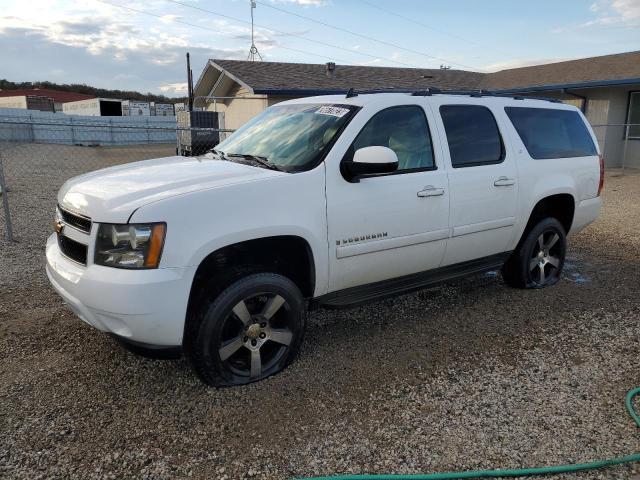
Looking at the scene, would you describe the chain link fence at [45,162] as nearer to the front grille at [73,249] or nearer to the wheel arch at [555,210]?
the front grille at [73,249]

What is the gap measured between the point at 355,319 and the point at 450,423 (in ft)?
5.43

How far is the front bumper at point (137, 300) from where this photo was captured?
282 cm

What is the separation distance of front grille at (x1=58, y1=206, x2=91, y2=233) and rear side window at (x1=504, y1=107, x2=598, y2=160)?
3.75m

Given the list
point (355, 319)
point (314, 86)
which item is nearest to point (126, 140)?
point (314, 86)

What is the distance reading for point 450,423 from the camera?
3027mm

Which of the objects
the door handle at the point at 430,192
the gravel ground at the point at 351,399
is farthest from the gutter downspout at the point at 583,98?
the door handle at the point at 430,192

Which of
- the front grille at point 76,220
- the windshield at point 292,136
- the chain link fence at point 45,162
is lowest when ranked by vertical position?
the chain link fence at point 45,162

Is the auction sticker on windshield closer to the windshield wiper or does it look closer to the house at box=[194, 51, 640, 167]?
the windshield wiper

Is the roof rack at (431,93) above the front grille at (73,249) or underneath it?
above

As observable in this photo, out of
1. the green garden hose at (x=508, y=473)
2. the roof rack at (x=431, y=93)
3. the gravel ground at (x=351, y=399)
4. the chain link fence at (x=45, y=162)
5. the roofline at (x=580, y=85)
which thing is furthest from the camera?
the roofline at (x=580, y=85)

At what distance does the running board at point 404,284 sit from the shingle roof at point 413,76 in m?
15.3

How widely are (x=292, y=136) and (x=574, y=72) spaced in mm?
19867

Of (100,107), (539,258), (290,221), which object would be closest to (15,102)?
(100,107)

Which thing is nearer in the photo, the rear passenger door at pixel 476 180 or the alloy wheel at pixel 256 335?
the alloy wheel at pixel 256 335
